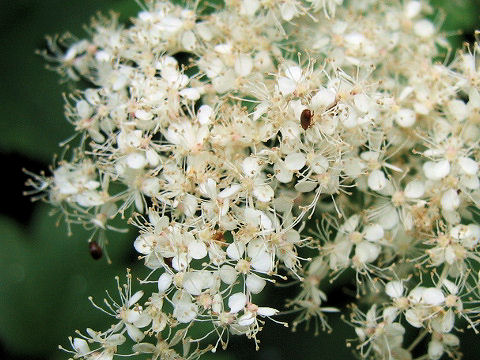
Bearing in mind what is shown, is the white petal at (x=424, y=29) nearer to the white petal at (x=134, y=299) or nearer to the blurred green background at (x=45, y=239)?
the blurred green background at (x=45, y=239)

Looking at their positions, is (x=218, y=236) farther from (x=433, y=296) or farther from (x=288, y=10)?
(x=288, y=10)

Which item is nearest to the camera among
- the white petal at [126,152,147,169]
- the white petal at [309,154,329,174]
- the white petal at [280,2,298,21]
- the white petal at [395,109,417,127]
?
the white petal at [309,154,329,174]

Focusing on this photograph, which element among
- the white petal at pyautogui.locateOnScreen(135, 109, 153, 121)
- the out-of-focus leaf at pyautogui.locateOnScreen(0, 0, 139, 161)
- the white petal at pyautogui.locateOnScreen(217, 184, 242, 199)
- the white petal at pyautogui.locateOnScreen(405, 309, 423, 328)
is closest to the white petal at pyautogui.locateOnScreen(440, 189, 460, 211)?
the white petal at pyautogui.locateOnScreen(405, 309, 423, 328)

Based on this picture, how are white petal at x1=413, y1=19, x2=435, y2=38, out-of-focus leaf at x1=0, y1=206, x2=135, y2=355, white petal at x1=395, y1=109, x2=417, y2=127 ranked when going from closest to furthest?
white petal at x1=395, y1=109, x2=417, y2=127
out-of-focus leaf at x1=0, y1=206, x2=135, y2=355
white petal at x1=413, y1=19, x2=435, y2=38

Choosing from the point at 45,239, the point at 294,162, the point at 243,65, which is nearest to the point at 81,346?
the point at 45,239

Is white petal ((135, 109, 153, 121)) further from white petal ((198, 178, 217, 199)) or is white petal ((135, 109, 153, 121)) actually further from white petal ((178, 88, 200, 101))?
white petal ((198, 178, 217, 199))

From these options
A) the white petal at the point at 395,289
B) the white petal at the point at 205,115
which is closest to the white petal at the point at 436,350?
the white petal at the point at 395,289
